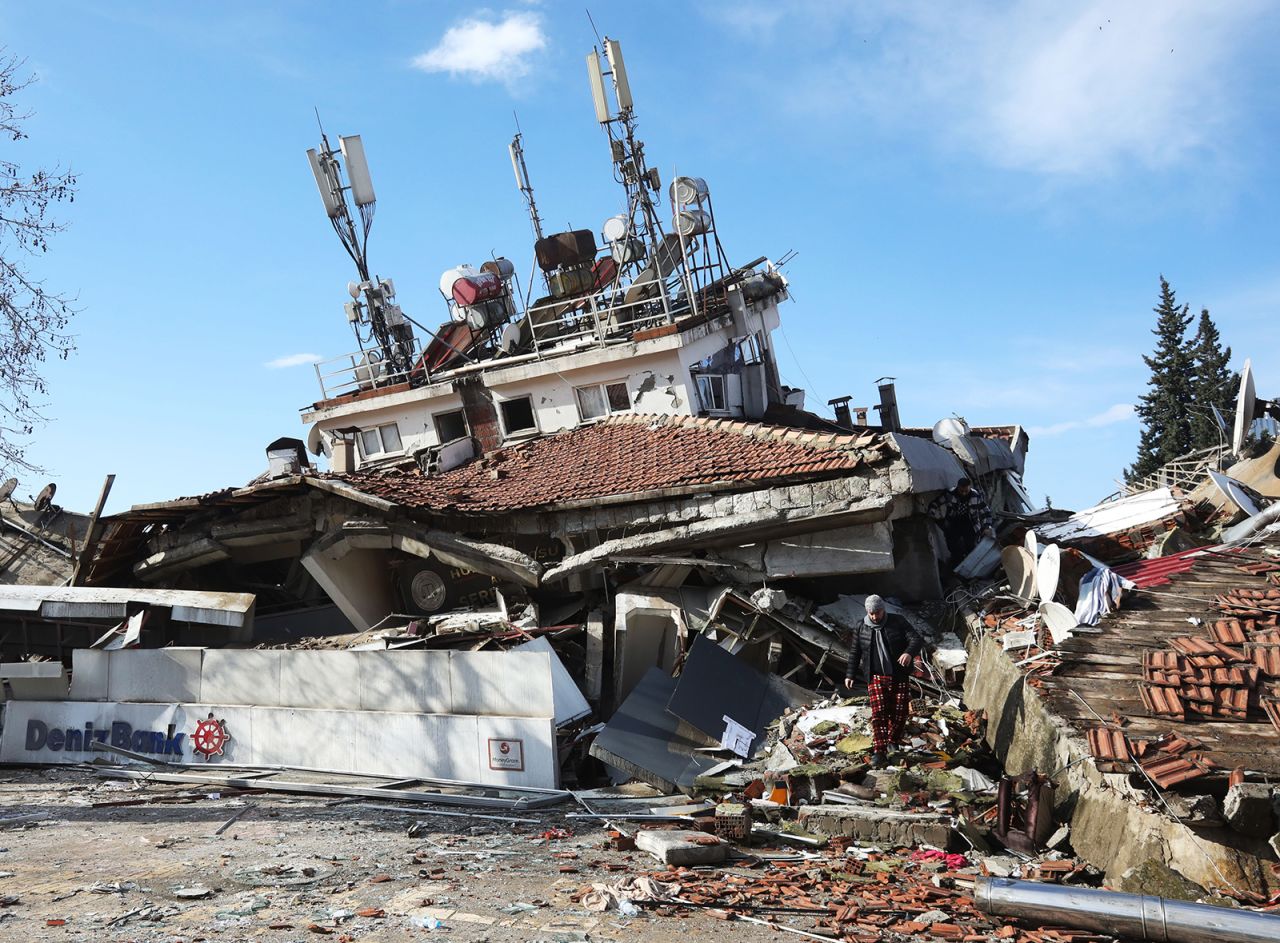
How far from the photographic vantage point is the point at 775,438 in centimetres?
1705

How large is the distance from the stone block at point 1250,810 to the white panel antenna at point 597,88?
21253 mm

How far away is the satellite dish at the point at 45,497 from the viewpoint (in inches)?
934

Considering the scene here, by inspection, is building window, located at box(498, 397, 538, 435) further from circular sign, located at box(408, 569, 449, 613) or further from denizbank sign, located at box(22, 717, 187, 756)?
denizbank sign, located at box(22, 717, 187, 756)

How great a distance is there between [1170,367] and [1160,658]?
4035 centimetres

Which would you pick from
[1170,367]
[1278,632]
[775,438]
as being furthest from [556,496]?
[1170,367]

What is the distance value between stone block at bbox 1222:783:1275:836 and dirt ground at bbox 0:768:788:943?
3107mm

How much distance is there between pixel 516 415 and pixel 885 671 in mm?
13442

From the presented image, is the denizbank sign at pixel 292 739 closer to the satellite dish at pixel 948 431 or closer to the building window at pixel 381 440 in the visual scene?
the building window at pixel 381 440

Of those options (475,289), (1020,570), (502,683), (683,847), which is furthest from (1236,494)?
(475,289)

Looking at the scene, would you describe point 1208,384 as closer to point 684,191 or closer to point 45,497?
point 684,191

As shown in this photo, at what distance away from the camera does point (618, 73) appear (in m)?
25.2

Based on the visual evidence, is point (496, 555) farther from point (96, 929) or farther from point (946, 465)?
point (96, 929)

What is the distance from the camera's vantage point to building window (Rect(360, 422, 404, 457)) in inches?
961

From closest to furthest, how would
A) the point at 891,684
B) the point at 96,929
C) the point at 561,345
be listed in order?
the point at 96,929 < the point at 891,684 < the point at 561,345
